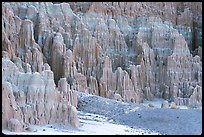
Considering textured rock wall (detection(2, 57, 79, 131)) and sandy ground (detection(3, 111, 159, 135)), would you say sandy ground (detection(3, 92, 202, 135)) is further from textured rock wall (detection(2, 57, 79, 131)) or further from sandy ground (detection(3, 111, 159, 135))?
textured rock wall (detection(2, 57, 79, 131))

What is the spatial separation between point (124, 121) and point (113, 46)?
17.8 meters

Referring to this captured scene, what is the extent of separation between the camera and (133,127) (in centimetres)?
2781

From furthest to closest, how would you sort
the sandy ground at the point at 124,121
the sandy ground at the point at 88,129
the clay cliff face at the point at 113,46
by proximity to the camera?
1. the clay cliff face at the point at 113,46
2. the sandy ground at the point at 124,121
3. the sandy ground at the point at 88,129

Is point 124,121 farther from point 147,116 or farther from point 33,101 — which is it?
point 33,101

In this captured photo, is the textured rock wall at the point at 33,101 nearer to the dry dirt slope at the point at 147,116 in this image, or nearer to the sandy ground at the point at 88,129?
the sandy ground at the point at 88,129

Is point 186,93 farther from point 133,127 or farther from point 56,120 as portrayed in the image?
point 56,120

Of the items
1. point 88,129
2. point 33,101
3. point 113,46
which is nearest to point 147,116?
point 88,129

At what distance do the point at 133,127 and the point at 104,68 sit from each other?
607 inches

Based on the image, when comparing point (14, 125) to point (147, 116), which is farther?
point (147, 116)

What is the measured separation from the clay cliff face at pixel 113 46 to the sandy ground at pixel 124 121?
1.96 m

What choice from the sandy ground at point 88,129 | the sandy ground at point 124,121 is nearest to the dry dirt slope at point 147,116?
the sandy ground at point 124,121

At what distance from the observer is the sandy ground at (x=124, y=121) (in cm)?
2427

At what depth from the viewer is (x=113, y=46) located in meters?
47.3

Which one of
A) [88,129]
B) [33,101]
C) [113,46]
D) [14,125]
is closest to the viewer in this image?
[14,125]
